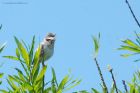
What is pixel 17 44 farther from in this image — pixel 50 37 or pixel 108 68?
pixel 50 37

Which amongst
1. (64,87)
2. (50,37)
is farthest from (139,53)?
(50,37)

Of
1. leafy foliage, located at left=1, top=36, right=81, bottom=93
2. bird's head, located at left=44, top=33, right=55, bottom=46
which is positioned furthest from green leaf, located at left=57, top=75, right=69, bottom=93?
bird's head, located at left=44, top=33, right=55, bottom=46

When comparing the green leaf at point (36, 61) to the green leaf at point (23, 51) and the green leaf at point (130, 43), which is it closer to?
the green leaf at point (23, 51)

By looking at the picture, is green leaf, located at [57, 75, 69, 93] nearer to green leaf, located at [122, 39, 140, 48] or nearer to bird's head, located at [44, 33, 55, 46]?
green leaf, located at [122, 39, 140, 48]

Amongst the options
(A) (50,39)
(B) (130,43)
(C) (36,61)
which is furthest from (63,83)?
(A) (50,39)

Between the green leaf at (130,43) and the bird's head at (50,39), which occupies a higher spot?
the bird's head at (50,39)

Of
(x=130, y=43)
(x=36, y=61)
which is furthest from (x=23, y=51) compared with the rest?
(x=130, y=43)

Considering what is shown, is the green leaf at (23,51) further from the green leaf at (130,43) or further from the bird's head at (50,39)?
the bird's head at (50,39)

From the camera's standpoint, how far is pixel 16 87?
2.53 meters

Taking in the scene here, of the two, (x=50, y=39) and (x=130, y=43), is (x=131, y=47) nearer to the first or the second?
(x=130, y=43)

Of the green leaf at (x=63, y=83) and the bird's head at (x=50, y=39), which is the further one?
the bird's head at (x=50, y=39)

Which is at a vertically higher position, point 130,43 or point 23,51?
point 23,51

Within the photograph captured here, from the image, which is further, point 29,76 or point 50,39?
point 50,39

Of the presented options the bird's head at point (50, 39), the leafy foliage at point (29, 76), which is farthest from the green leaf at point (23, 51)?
the bird's head at point (50, 39)
